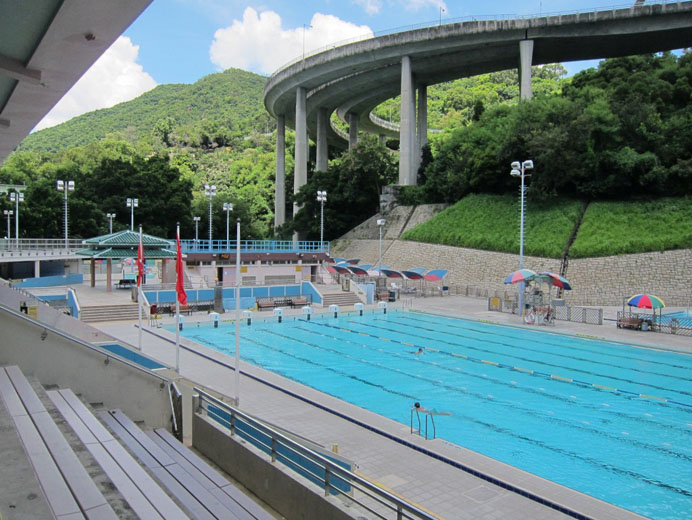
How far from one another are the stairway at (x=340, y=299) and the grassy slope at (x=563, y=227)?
13.1 metres

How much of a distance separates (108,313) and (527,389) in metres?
20.3

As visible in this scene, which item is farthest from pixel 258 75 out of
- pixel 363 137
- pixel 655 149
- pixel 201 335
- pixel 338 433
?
pixel 338 433

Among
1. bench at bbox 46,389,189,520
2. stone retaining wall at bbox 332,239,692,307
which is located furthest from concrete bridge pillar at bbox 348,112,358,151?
bench at bbox 46,389,189,520

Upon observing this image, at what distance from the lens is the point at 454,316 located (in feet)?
93.1

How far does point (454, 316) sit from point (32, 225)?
148 feet

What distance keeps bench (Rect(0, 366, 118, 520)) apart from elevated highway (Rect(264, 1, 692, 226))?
4902cm

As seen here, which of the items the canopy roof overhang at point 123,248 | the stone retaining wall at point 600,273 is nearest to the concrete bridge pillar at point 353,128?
the stone retaining wall at point 600,273

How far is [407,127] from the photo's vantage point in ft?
175

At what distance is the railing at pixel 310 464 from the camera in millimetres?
5613

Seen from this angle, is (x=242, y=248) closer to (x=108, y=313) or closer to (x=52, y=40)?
(x=108, y=313)

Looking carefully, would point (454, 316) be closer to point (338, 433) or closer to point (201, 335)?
point (201, 335)

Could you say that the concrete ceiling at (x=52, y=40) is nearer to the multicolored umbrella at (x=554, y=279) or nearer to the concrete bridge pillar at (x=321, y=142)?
the multicolored umbrella at (x=554, y=279)

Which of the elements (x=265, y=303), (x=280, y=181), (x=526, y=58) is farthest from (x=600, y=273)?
(x=280, y=181)

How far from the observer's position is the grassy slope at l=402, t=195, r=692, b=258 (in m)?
33.5
